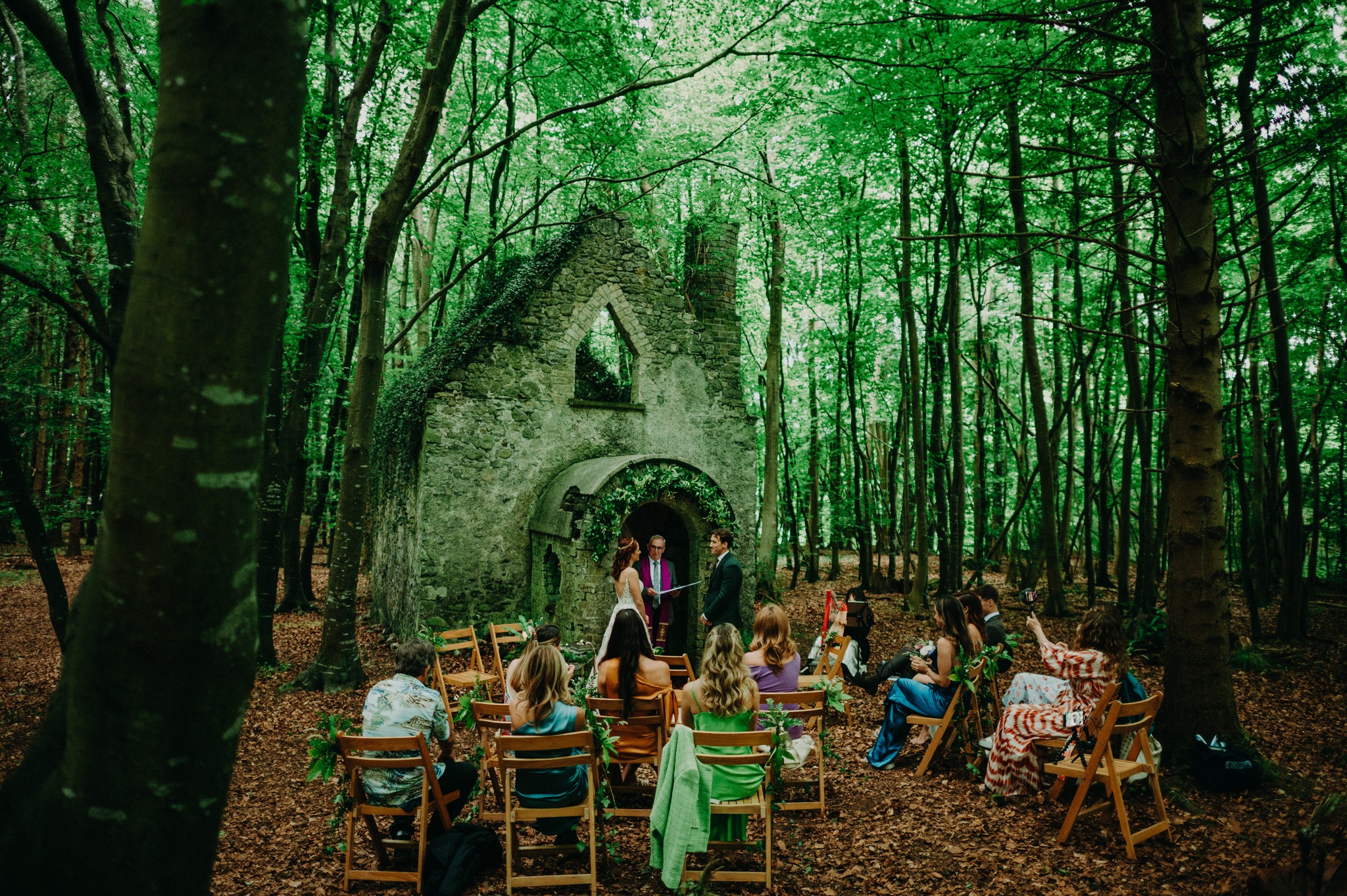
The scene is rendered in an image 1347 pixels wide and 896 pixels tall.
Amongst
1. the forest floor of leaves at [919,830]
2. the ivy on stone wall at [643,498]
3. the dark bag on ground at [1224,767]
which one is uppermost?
the ivy on stone wall at [643,498]

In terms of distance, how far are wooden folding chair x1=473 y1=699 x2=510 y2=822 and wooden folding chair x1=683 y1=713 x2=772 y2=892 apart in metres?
1.21

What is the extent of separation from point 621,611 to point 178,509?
144 inches

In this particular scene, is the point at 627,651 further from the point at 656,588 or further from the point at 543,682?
the point at 656,588

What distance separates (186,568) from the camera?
5.54ft

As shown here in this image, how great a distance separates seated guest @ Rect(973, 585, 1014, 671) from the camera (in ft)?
21.1

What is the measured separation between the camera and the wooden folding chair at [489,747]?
15.5 ft

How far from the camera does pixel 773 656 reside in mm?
5797

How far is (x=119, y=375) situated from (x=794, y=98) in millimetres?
12033

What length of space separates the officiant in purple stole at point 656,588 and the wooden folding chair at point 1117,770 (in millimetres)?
4989

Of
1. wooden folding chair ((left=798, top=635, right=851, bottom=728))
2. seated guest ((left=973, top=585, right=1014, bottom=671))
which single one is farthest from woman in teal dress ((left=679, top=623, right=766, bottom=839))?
wooden folding chair ((left=798, top=635, right=851, bottom=728))

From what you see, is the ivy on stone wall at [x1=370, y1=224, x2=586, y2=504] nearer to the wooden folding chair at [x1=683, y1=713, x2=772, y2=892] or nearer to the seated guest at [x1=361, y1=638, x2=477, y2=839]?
the seated guest at [x1=361, y1=638, x2=477, y2=839]

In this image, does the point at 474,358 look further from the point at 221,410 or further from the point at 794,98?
the point at 221,410

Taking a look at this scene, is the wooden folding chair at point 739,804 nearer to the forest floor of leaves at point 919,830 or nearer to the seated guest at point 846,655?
the forest floor of leaves at point 919,830

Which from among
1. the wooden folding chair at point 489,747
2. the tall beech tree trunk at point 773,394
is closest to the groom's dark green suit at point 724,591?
the wooden folding chair at point 489,747
